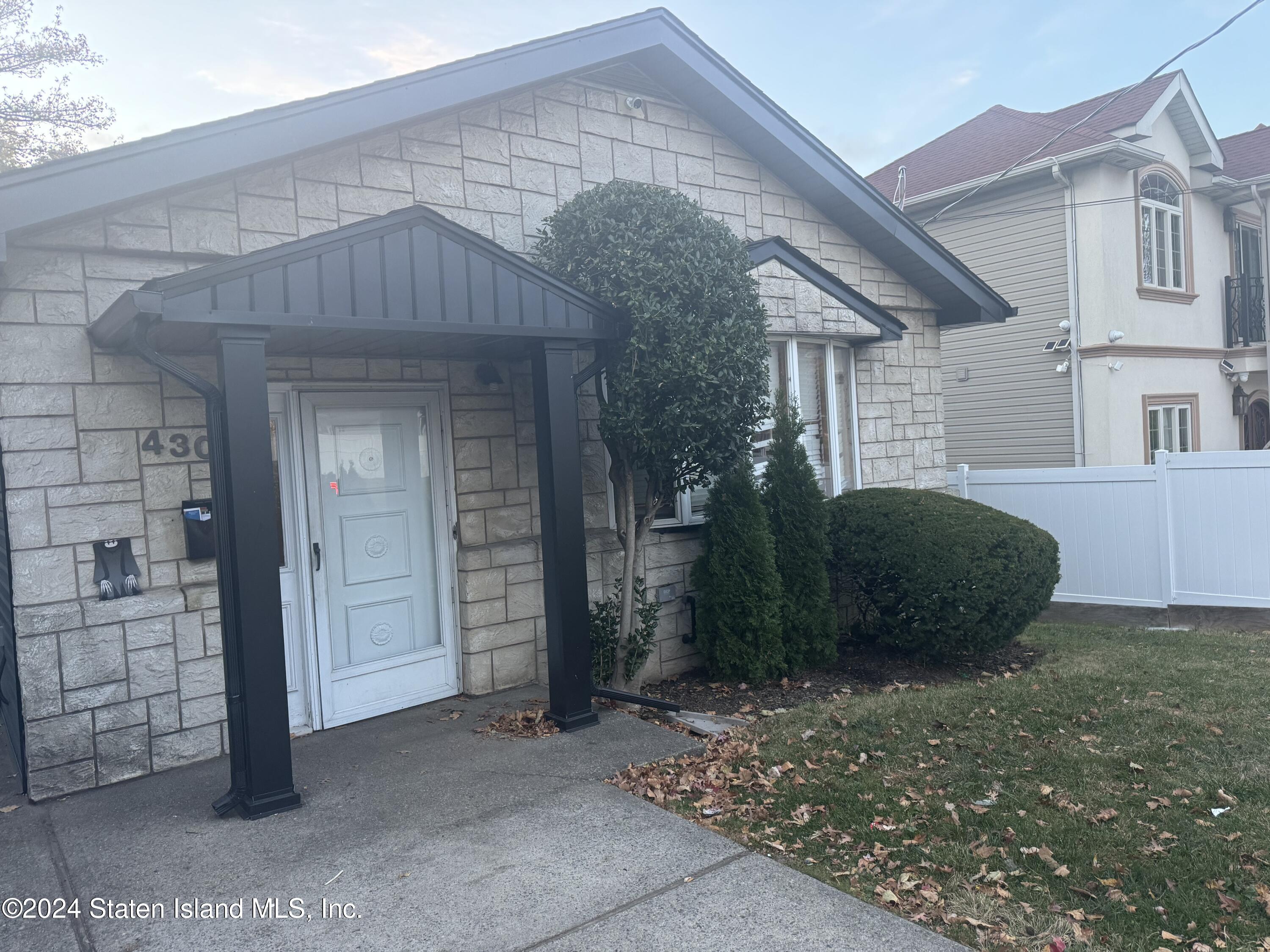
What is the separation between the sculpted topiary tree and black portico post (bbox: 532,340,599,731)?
461 mm

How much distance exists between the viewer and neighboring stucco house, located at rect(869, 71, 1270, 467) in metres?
13.4

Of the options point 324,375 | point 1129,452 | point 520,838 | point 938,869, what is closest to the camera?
point 938,869

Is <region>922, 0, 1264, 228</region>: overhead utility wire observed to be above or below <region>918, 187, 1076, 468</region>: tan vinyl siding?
above

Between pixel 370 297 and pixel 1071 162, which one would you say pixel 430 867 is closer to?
pixel 370 297

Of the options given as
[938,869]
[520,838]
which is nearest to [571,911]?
[520,838]

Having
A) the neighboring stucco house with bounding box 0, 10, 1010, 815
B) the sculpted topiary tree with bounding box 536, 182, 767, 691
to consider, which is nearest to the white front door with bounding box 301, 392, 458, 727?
the neighboring stucco house with bounding box 0, 10, 1010, 815

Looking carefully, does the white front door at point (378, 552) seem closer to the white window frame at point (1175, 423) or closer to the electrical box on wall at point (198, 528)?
the electrical box on wall at point (198, 528)

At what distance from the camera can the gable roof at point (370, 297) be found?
13.5ft

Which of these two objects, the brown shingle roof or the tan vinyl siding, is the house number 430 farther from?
the brown shingle roof

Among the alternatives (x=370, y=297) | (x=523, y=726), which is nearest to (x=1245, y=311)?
(x=523, y=726)

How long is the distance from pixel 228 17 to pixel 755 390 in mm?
15423

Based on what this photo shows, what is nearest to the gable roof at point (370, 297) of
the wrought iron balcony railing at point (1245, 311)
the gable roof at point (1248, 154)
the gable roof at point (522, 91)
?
the gable roof at point (522, 91)

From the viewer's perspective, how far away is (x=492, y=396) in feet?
21.1

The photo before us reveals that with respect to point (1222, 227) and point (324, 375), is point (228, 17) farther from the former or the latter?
point (1222, 227)
